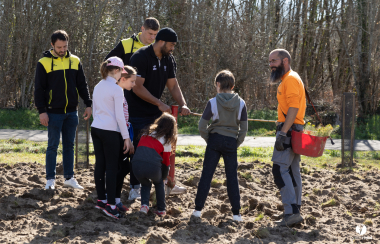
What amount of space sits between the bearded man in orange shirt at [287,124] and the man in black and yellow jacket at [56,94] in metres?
2.77

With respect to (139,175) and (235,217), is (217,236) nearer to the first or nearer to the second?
(235,217)

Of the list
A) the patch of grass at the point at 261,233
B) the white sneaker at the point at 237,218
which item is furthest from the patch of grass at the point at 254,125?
the patch of grass at the point at 261,233

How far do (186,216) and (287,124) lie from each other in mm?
1619

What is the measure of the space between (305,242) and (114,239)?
191cm

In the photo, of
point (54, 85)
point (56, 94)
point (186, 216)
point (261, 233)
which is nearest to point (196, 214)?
point (186, 216)

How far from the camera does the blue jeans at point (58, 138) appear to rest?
5.39 m

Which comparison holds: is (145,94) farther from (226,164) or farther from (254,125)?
(254,125)

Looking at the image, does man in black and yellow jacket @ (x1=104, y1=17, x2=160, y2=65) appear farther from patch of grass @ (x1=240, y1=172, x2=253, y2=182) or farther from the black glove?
patch of grass @ (x1=240, y1=172, x2=253, y2=182)

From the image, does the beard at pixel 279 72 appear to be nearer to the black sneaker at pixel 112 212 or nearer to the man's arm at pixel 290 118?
the man's arm at pixel 290 118

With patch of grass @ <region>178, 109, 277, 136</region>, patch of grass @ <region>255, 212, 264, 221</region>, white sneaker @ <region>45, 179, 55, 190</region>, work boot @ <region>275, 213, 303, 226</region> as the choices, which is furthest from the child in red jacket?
patch of grass @ <region>178, 109, 277, 136</region>

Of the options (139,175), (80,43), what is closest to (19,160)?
(139,175)

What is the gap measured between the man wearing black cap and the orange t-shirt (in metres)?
1.18

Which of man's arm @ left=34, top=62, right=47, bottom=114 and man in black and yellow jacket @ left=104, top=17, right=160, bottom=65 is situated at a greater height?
man in black and yellow jacket @ left=104, top=17, right=160, bottom=65

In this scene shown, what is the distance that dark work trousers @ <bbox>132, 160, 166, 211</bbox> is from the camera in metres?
4.51
